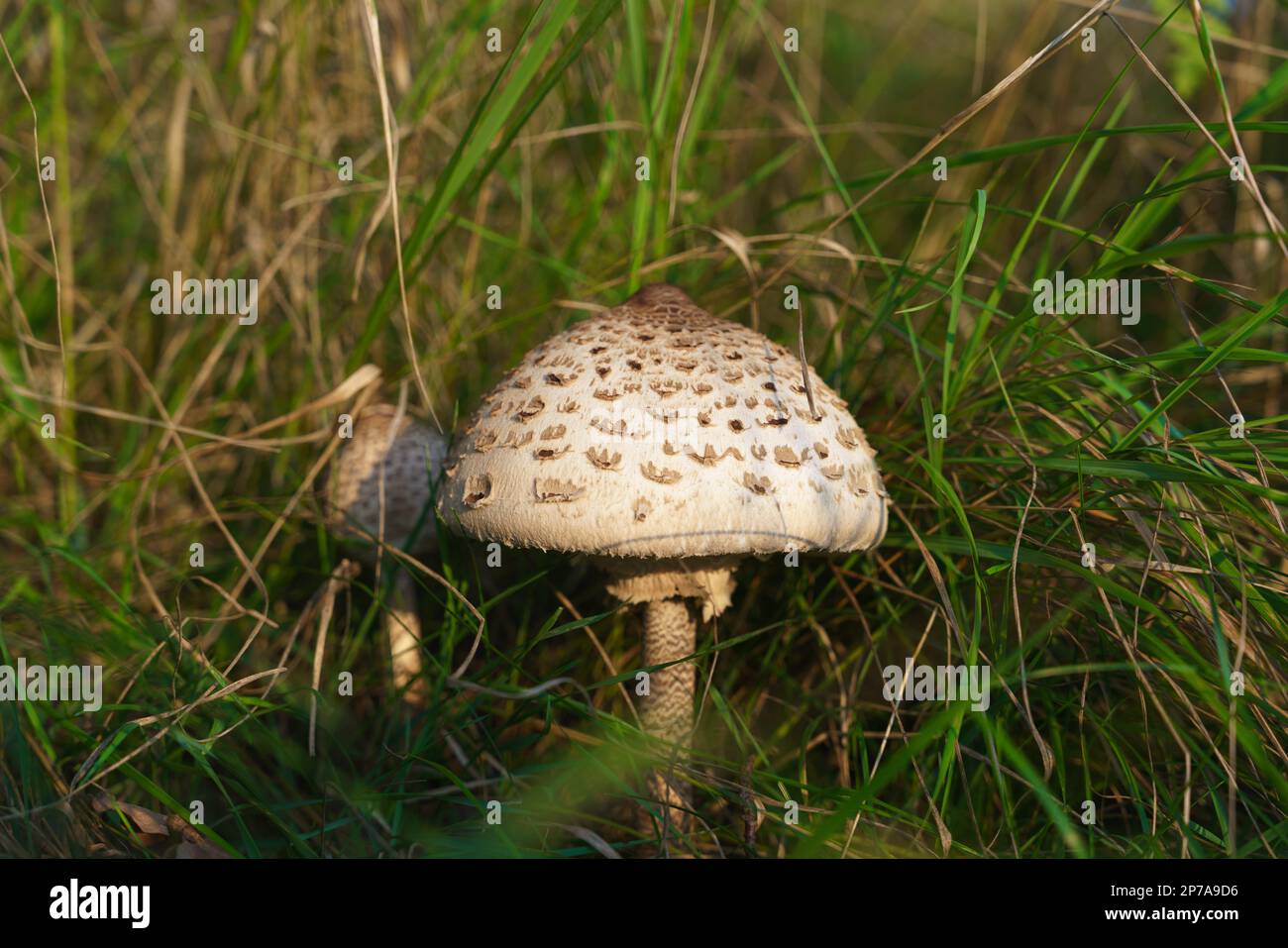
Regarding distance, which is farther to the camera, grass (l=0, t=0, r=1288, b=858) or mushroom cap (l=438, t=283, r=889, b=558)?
grass (l=0, t=0, r=1288, b=858)

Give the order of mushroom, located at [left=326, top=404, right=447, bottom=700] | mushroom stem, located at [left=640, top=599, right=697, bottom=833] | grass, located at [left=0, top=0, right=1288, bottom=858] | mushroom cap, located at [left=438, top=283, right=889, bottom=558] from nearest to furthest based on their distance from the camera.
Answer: mushroom cap, located at [left=438, top=283, right=889, bottom=558] < grass, located at [left=0, top=0, right=1288, bottom=858] < mushroom stem, located at [left=640, top=599, right=697, bottom=833] < mushroom, located at [left=326, top=404, right=447, bottom=700]

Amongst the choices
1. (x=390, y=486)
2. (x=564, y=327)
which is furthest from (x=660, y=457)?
(x=564, y=327)

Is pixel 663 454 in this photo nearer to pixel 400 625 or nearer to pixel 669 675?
pixel 669 675

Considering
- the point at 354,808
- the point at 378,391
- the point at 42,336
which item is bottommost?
the point at 354,808

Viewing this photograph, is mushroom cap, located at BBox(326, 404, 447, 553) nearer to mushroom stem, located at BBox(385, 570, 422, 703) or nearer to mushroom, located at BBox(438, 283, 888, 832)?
mushroom stem, located at BBox(385, 570, 422, 703)

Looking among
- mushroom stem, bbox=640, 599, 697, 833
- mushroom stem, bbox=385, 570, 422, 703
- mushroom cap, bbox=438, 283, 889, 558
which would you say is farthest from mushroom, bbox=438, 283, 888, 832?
mushroom stem, bbox=385, 570, 422, 703

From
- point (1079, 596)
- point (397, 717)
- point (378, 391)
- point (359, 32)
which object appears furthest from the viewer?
point (359, 32)

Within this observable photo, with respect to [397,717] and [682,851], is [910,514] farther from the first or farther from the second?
[397,717]
